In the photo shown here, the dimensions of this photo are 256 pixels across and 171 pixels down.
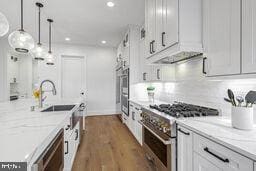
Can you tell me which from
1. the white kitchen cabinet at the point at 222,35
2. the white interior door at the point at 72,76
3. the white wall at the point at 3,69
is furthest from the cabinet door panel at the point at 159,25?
the white wall at the point at 3,69

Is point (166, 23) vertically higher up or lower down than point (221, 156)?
higher up

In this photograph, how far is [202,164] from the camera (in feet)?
3.61

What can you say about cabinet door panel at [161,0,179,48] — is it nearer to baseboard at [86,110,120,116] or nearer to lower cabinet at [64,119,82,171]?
lower cabinet at [64,119,82,171]

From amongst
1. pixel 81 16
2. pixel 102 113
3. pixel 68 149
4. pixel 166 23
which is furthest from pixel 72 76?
pixel 166 23

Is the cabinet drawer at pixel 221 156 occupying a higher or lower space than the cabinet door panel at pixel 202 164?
higher

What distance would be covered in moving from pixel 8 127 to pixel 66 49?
4.81m

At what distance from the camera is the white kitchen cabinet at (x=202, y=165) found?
3.27 ft

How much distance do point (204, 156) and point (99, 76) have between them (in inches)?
200

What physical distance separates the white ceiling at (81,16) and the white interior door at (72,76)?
1156 millimetres

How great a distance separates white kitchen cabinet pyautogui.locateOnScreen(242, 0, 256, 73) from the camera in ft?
3.31

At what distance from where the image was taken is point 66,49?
543 cm

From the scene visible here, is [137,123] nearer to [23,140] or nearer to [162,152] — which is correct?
[162,152]

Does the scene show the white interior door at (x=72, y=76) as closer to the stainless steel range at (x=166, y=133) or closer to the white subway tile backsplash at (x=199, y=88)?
the white subway tile backsplash at (x=199, y=88)

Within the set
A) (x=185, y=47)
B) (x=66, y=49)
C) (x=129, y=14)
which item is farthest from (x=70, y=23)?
(x=185, y=47)
